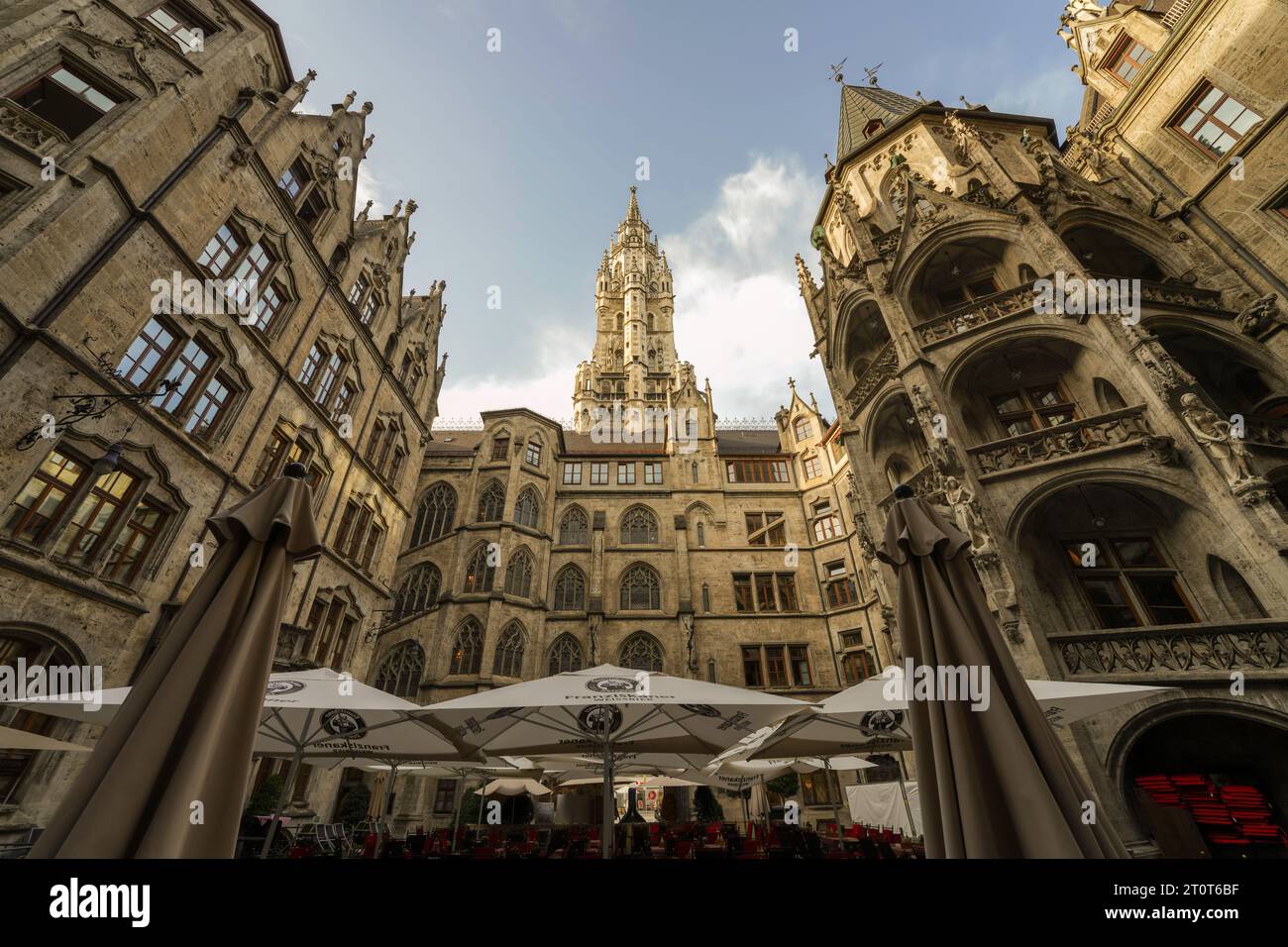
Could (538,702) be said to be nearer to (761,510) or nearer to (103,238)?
(103,238)

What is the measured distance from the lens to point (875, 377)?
56.5 ft

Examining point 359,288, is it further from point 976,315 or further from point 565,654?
point 976,315

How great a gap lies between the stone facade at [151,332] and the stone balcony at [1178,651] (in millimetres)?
19050

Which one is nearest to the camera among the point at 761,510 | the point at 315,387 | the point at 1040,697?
the point at 1040,697

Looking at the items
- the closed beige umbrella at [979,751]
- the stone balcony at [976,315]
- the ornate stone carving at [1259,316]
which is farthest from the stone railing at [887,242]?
the closed beige umbrella at [979,751]

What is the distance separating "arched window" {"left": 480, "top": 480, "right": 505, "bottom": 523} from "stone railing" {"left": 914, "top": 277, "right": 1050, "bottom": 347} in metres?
20.5

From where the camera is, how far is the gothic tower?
4969 centimetres

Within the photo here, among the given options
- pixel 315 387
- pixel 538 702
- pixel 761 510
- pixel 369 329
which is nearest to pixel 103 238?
pixel 315 387

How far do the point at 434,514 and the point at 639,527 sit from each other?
11.2m

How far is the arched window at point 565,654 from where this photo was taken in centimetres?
2480

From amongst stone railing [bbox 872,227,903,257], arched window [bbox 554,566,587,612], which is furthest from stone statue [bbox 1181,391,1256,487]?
arched window [bbox 554,566,587,612]

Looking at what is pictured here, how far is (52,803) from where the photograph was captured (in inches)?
363

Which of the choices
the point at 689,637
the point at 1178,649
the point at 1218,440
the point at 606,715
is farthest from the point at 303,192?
the point at 1178,649

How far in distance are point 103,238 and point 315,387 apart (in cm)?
694
